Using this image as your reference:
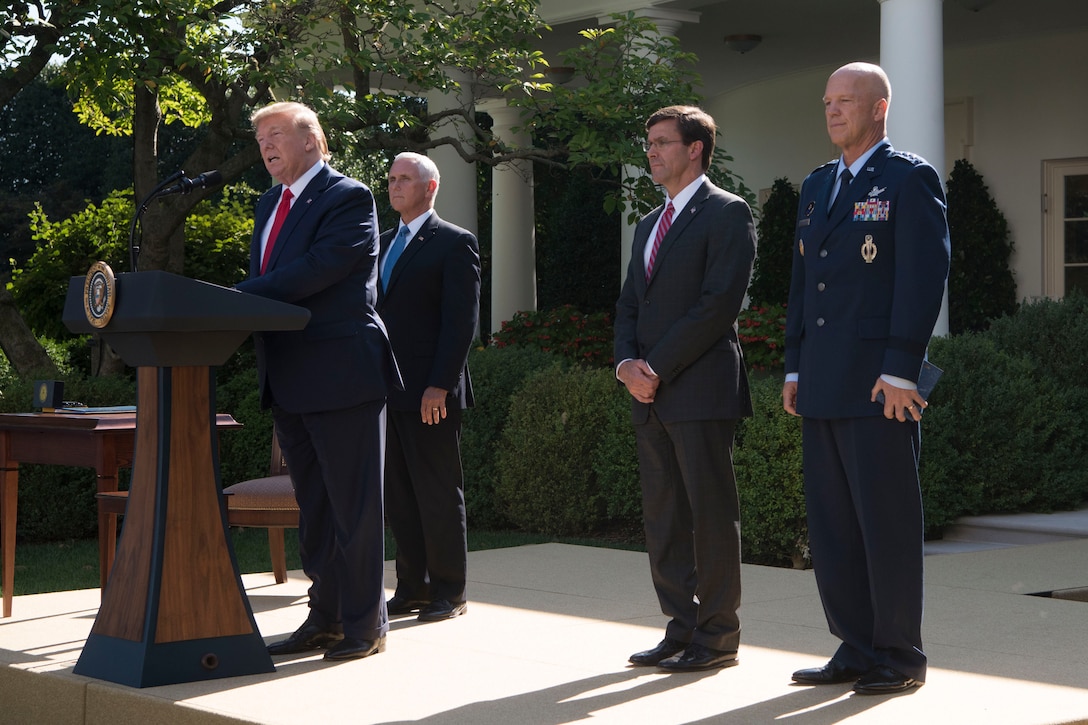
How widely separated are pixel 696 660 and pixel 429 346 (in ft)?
6.53

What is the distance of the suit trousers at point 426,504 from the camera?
5977 millimetres

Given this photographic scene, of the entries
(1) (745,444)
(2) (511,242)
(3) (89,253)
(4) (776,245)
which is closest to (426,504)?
(1) (745,444)

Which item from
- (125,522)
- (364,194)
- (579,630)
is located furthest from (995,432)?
(125,522)

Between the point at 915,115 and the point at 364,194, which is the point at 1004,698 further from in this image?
the point at 915,115

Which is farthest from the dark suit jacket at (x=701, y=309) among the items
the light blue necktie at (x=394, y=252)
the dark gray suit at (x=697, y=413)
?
the light blue necktie at (x=394, y=252)

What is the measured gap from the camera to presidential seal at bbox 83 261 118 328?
445cm

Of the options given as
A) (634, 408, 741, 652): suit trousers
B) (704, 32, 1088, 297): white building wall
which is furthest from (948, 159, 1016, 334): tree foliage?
(634, 408, 741, 652): suit trousers

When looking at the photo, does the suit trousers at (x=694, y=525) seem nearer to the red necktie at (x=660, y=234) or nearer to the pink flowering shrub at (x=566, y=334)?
the red necktie at (x=660, y=234)

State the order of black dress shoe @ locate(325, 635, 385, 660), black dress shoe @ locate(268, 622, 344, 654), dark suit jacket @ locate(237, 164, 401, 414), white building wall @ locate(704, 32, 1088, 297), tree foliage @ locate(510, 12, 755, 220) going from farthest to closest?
white building wall @ locate(704, 32, 1088, 297) < tree foliage @ locate(510, 12, 755, 220) < black dress shoe @ locate(268, 622, 344, 654) < black dress shoe @ locate(325, 635, 385, 660) < dark suit jacket @ locate(237, 164, 401, 414)

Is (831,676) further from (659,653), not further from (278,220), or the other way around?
(278,220)

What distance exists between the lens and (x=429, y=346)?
19.7ft

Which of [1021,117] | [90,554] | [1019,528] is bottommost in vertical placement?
[90,554]

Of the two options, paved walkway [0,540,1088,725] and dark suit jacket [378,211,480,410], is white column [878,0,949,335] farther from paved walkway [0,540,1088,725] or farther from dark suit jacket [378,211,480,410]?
dark suit jacket [378,211,480,410]

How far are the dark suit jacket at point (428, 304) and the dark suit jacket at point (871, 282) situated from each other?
1.86 meters
